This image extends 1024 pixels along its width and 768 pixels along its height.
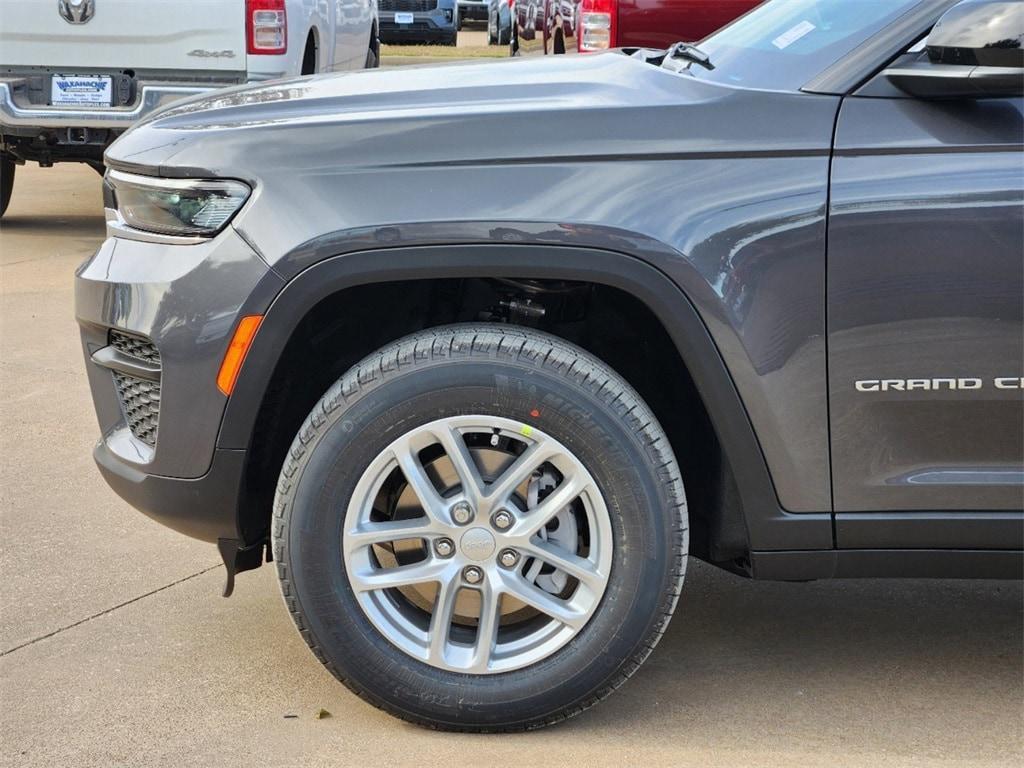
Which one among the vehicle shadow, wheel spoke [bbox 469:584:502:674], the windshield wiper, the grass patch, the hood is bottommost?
the grass patch

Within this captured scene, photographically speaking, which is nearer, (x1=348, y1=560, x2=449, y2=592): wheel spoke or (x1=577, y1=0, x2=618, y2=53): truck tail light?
(x1=348, y1=560, x2=449, y2=592): wheel spoke

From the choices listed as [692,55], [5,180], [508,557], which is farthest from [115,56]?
[508,557]

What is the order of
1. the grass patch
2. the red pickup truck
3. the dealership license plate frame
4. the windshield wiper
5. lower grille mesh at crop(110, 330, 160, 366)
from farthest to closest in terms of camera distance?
the grass patch, the dealership license plate frame, the red pickup truck, the windshield wiper, lower grille mesh at crop(110, 330, 160, 366)

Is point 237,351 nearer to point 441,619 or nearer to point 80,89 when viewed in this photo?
point 441,619

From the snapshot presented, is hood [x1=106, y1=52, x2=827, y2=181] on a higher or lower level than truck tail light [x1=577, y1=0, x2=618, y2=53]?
higher

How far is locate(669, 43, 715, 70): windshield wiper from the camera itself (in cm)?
325

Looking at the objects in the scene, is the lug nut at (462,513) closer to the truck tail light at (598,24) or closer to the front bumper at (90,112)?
the truck tail light at (598,24)

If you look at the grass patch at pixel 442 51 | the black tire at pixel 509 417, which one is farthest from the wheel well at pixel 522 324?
the grass patch at pixel 442 51

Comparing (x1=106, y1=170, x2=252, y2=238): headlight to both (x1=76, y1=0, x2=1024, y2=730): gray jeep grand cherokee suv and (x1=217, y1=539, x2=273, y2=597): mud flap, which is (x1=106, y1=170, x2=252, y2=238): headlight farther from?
(x1=217, y1=539, x2=273, y2=597): mud flap

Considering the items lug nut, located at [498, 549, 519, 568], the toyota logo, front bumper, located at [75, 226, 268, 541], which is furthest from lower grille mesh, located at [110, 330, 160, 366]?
the toyota logo

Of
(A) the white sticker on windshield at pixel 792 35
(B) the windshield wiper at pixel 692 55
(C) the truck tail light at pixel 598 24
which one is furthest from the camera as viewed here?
(C) the truck tail light at pixel 598 24

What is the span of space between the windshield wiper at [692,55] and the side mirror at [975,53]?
2.07 feet

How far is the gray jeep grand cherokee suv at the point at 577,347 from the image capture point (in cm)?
268

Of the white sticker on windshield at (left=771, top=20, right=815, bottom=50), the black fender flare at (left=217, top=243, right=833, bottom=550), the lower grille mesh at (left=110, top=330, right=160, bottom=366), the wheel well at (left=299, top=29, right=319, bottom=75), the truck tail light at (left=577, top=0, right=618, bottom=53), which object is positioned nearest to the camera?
the black fender flare at (left=217, top=243, right=833, bottom=550)
